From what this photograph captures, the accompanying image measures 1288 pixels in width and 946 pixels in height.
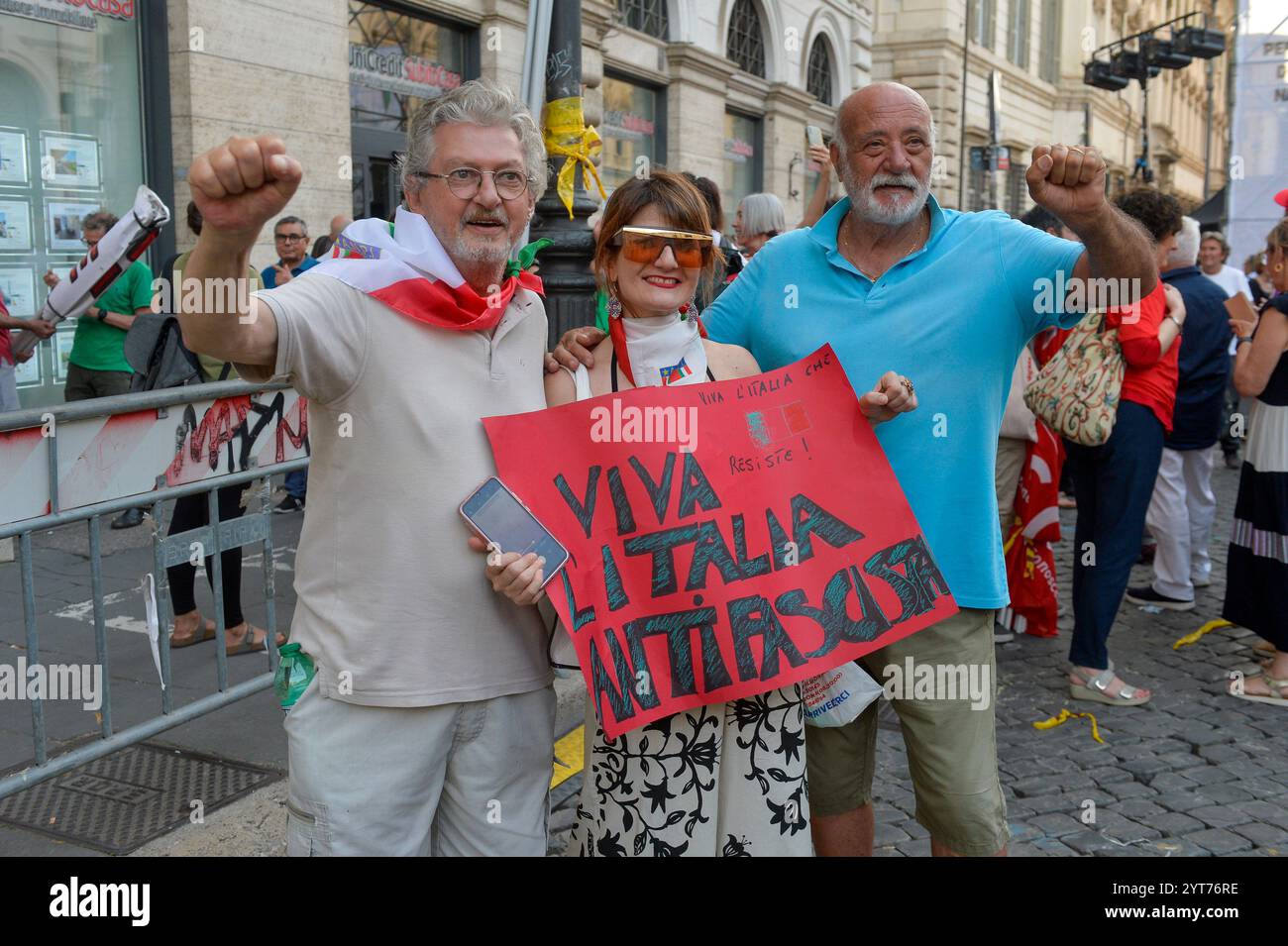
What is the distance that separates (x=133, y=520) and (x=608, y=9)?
29.3 feet

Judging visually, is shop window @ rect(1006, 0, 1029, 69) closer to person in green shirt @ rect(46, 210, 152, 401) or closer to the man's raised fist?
person in green shirt @ rect(46, 210, 152, 401)

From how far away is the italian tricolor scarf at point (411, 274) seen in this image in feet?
6.92

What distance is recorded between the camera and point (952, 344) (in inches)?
104

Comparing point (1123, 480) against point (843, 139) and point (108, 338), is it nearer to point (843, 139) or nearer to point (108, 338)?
point (843, 139)

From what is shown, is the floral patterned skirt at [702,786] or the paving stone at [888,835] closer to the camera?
the floral patterned skirt at [702,786]

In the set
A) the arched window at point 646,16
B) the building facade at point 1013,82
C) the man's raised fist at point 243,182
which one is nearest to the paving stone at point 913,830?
the man's raised fist at point 243,182

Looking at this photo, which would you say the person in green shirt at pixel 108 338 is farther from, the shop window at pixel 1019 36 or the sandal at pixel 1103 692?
A: the shop window at pixel 1019 36

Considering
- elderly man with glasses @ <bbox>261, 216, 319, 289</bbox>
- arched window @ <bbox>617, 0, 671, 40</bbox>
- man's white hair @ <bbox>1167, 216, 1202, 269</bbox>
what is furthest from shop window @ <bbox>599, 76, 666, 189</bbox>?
man's white hair @ <bbox>1167, 216, 1202, 269</bbox>

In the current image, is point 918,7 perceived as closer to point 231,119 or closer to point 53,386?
point 231,119

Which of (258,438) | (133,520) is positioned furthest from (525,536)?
(133,520)

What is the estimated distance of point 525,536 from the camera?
2189 mm

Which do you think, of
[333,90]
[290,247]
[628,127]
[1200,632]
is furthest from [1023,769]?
[628,127]

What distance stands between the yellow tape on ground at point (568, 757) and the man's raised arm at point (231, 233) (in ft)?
7.81

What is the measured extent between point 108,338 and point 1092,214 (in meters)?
A: 6.99
